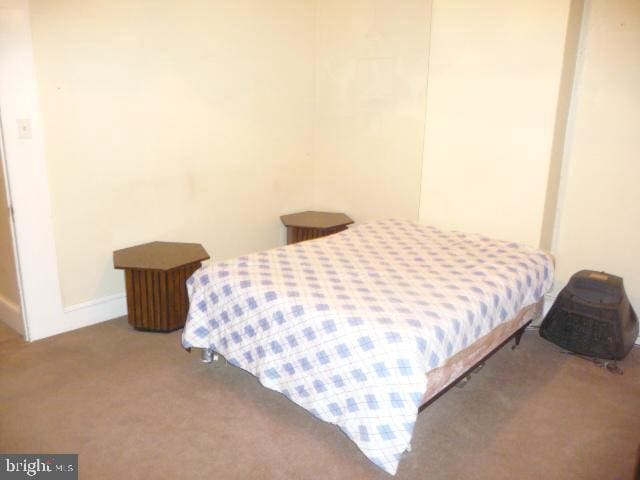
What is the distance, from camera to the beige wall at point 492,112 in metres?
3.01

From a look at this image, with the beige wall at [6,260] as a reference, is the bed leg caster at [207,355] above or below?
below

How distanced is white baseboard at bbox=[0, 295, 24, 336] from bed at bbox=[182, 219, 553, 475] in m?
1.15

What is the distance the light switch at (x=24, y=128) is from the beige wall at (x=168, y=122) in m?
0.10

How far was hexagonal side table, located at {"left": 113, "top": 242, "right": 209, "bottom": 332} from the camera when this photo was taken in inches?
115

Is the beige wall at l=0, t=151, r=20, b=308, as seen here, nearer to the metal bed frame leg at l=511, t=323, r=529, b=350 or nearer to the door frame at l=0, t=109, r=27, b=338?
the door frame at l=0, t=109, r=27, b=338

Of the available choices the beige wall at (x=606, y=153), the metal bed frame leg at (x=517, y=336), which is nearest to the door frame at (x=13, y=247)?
the metal bed frame leg at (x=517, y=336)

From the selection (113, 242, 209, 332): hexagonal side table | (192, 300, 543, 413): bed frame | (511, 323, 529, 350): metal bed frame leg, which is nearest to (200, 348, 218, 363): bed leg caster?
(192, 300, 543, 413): bed frame

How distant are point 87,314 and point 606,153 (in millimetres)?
3340

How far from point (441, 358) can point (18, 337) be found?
2402mm

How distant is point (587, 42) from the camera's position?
3.02m

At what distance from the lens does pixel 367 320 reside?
2.00 m

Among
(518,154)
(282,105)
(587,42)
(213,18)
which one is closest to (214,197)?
(282,105)

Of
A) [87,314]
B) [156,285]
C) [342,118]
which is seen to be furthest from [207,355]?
[342,118]

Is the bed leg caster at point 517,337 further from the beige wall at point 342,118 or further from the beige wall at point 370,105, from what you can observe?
the beige wall at point 370,105
